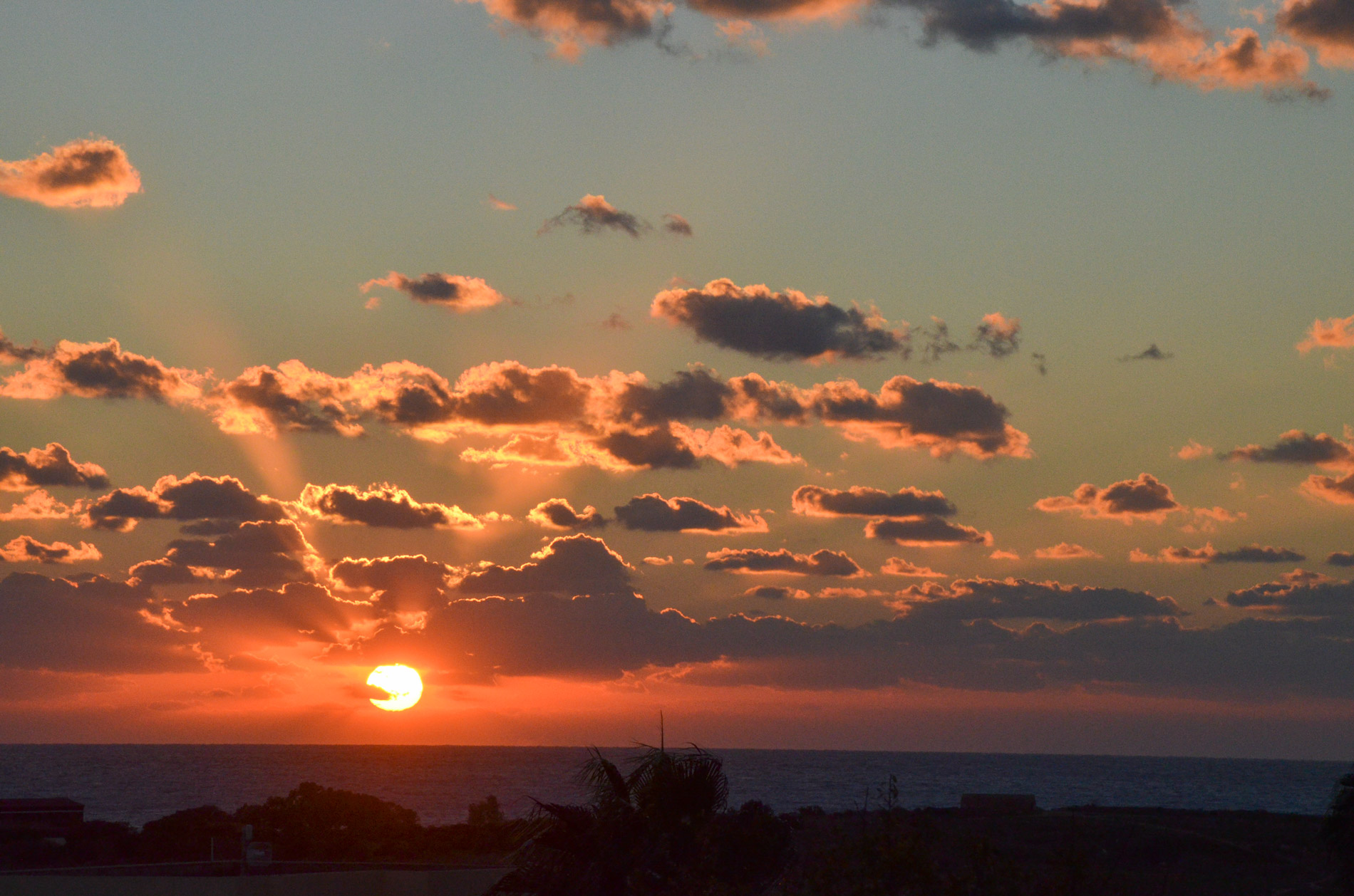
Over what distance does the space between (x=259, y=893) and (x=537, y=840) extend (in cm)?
899

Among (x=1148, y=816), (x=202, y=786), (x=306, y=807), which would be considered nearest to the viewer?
(x=306, y=807)

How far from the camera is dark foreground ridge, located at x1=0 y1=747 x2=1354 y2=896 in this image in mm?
16281

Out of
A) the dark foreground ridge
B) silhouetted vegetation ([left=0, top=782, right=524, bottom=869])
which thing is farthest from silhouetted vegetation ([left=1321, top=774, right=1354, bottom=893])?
silhouetted vegetation ([left=0, top=782, right=524, bottom=869])

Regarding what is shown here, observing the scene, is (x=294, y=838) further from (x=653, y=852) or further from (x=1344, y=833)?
(x=1344, y=833)

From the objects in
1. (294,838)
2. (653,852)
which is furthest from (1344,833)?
(294,838)

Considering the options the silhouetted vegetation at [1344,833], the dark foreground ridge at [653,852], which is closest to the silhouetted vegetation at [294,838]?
the dark foreground ridge at [653,852]

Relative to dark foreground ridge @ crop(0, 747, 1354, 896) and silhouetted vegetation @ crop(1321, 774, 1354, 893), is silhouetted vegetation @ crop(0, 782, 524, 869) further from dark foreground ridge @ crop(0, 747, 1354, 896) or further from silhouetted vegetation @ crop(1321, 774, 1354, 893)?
silhouetted vegetation @ crop(1321, 774, 1354, 893)

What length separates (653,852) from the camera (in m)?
20.7

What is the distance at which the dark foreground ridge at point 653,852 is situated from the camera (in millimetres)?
16281

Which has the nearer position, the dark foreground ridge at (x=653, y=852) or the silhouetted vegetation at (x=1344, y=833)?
the dark foreground ridge at (x=653, y=852)

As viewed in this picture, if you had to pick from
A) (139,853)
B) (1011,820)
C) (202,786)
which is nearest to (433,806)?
(202,786)

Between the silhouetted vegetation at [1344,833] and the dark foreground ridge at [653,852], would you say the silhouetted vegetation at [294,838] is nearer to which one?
the dark foreground ridge at [653,852]

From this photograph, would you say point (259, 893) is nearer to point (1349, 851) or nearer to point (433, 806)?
point (1349, 851)

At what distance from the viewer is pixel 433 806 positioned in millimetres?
149875
